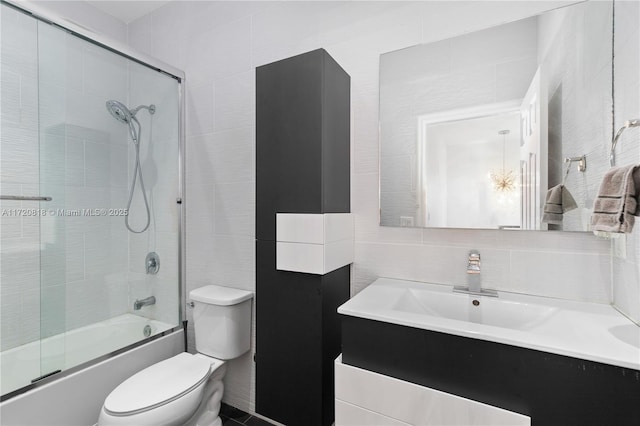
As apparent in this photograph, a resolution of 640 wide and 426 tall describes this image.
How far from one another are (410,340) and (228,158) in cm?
139

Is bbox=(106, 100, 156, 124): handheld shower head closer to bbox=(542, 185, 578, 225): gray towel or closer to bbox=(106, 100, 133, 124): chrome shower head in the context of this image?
bbox=(106, 100, 133, 124): chrome shower head

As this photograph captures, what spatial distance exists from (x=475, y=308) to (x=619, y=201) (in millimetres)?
567

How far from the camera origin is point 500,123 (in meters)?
1.21

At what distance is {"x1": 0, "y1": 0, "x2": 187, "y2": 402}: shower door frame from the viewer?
4.30 feet

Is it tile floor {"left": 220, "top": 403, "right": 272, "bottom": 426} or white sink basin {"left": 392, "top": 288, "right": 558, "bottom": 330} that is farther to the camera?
tile floor {"left": 220, "top": 403, "right": 272, "bottom": 426}

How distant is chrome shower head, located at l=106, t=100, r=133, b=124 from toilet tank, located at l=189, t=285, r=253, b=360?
1.05 m

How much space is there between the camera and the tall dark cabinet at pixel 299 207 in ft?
4.18

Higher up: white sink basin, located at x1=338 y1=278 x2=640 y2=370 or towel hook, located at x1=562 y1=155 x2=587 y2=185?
towel hook, located at x1=562 y1=155 x2=587 y2=185

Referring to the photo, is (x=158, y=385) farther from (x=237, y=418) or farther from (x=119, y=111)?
(x=119, y=111)

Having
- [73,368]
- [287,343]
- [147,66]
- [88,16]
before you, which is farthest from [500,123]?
[88,16]

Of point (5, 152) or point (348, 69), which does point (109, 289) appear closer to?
point (5, 152)

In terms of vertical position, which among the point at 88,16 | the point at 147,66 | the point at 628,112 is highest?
the point at 88,16

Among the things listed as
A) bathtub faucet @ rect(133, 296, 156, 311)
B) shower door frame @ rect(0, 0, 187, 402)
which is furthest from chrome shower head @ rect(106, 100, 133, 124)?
bathtub faucet @ rect(133, 296, 156, 311)

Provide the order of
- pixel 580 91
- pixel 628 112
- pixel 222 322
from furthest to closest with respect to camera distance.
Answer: pixel 222 322 < pixel 580 91 < pixel 628 112
